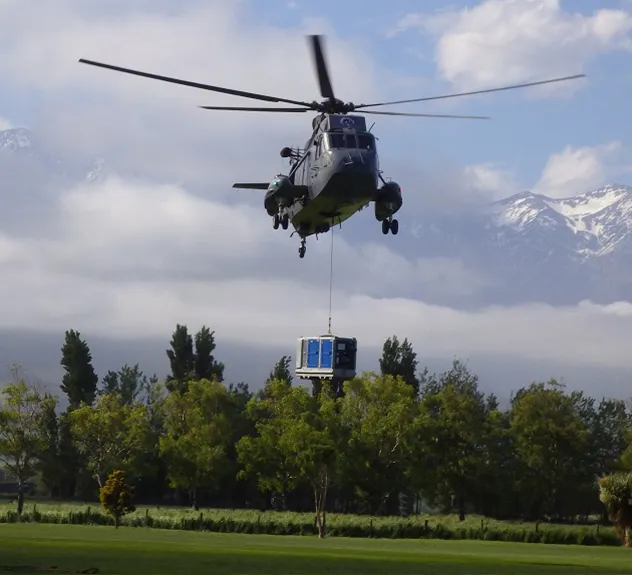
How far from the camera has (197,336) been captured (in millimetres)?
139875

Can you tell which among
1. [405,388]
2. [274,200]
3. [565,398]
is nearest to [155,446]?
[405,388]

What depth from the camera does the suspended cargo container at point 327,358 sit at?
109 m

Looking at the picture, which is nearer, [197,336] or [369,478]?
[369,478]

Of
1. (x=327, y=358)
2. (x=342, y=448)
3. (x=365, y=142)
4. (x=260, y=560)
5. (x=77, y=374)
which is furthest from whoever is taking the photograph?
(x=77, y=374)

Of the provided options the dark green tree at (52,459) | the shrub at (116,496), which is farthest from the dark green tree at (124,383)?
the shrub at (116,496)

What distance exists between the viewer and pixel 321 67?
46062 millimetres

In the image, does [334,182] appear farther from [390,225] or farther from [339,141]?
[390,225]

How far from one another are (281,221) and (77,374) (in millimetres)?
82948

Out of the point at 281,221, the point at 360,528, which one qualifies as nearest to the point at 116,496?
the point at 360,528

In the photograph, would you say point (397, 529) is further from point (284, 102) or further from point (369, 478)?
point (284, 102)

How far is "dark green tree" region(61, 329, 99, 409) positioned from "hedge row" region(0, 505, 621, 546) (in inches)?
1852

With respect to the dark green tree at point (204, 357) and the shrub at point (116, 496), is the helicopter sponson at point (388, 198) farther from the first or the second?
the dark green tree at point (204, 357)

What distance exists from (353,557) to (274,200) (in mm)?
14335

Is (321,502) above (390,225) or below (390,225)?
below
